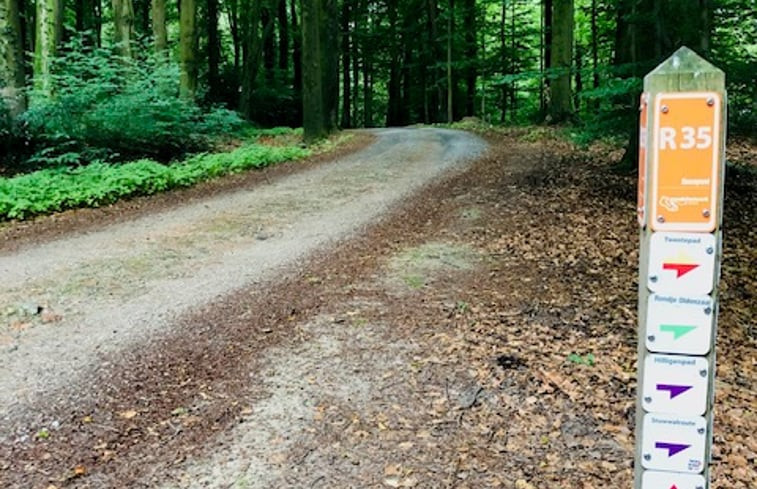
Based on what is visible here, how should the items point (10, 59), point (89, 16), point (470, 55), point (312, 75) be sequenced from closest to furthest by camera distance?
point (10, 59)
point (312, 75)
point (89, 16)
point (470, 55)

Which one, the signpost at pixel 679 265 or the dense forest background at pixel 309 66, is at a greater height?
the dense forest background at pixel 309 66

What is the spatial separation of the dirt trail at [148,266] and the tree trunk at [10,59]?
4.88 m

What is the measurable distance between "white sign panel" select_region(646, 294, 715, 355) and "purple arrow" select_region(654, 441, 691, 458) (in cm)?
27

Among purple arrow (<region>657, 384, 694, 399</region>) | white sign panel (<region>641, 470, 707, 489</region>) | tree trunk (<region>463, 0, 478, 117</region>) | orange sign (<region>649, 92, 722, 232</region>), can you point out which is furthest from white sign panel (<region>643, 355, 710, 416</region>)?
tree trunk (<region>463, 0, 478, 117</region>)

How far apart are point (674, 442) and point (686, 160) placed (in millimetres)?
792

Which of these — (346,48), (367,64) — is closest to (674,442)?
(346,48)

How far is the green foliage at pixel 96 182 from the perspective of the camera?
9023 millimetres

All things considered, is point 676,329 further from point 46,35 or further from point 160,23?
point 160,23

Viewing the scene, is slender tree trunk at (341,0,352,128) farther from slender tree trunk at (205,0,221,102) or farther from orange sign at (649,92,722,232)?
orange sign at (649,92,722,232)

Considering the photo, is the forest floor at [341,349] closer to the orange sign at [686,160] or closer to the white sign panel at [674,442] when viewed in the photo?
the white sign panel at [674,442]

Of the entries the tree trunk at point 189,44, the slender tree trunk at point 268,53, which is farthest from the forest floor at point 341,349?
the slender tree trunk at point 268,53

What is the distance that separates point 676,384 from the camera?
1795 millimetres

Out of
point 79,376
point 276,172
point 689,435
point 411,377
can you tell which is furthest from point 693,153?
point 276,172

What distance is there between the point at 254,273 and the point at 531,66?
27503 millimetres
